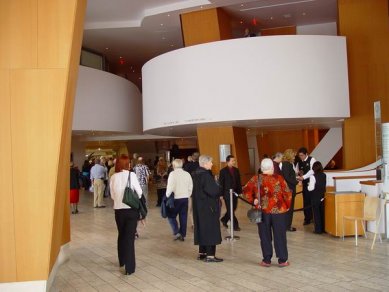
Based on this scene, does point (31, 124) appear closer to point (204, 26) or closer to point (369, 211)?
point (369, 211)

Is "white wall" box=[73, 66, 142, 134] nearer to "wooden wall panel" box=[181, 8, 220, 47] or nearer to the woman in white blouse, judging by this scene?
"wooden wall panel" box=[181, 8, 220, 47]

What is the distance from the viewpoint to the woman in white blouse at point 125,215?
19.9ft

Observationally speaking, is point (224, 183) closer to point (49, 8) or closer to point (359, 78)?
point (49, 8)

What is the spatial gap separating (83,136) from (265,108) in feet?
43.6

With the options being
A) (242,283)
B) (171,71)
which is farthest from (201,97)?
(242,283)

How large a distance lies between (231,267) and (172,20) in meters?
13.6

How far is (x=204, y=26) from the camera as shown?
1636 centimetres

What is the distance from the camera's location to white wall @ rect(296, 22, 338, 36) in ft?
61.1

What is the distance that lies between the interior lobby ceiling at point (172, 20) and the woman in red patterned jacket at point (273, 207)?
8.92 m

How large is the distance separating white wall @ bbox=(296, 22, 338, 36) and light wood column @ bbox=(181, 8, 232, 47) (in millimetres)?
4029

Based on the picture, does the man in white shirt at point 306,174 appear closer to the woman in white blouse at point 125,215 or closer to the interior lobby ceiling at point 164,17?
the woman in white blouse at point 125,215

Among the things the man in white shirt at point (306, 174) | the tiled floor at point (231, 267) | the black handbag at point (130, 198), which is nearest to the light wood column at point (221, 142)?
the man in white shirt at point (306, 174)

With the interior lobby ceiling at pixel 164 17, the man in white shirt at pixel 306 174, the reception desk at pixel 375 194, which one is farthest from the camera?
the interior lobby ceiling at pixel 164 17

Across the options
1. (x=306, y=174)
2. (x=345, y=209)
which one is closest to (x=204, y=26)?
(x=306, y=174)
